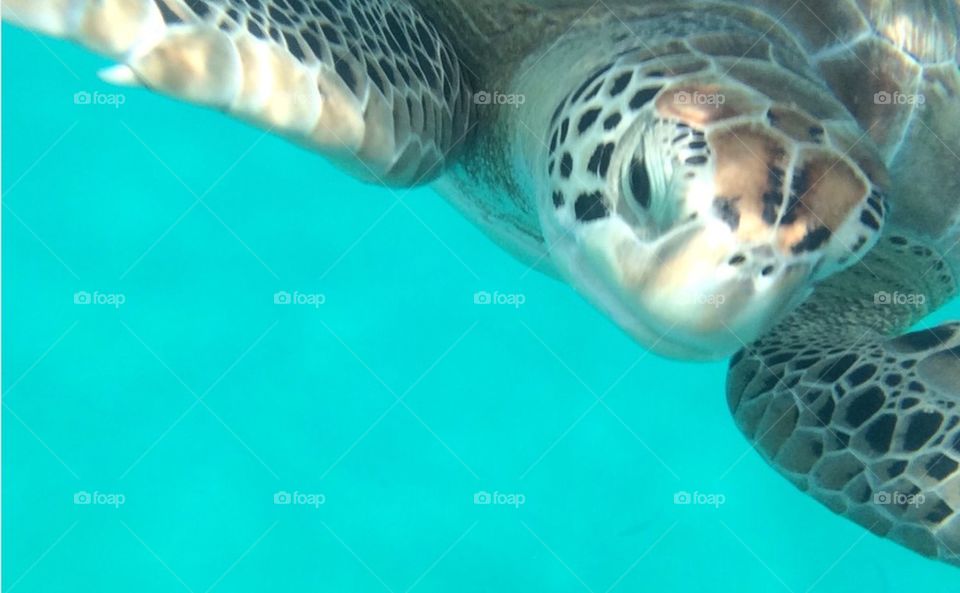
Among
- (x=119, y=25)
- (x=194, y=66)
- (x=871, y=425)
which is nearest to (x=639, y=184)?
(x=194, y=66)

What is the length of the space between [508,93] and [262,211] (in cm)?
571

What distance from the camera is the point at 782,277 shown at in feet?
5.17

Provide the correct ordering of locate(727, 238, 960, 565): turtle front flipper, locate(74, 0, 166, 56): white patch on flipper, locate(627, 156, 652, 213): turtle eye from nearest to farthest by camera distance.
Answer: locate(74, 0, 166, 56): white patch on flipper, locate(627, 156, 652, 213): turtle eye, locate(727, 238, 960, 565): turtle front flipper

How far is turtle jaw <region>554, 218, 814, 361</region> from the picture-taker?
152 cm

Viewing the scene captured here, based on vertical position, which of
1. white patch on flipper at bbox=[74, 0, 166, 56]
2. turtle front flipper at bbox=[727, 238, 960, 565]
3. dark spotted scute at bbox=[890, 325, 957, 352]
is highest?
white patch on flipper at bbox=[74, 0, 166, 56]

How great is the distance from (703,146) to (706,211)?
0.51 feet

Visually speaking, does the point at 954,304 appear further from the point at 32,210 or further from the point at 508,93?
the point at 32,210

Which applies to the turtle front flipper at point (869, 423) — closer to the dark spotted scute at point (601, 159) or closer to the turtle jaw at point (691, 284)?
the turtle jaw at point (691, 284)

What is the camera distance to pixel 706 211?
151cm

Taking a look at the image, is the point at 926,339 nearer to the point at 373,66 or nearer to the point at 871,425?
the point at 871,425

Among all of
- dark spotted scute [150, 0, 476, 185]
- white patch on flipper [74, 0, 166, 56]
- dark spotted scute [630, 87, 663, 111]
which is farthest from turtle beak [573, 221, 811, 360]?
white patch on flipper [74, 0, 166, 56]

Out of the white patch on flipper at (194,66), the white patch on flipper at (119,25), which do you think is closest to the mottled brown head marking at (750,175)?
the white patch on flipper at (194,66)

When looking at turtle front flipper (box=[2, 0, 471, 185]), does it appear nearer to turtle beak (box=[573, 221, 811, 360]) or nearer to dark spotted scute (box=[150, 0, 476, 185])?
dark spotted scute (box=[150, 0, 476, 185])

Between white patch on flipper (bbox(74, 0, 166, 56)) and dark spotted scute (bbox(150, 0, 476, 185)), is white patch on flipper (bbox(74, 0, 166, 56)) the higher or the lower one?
the higher one
